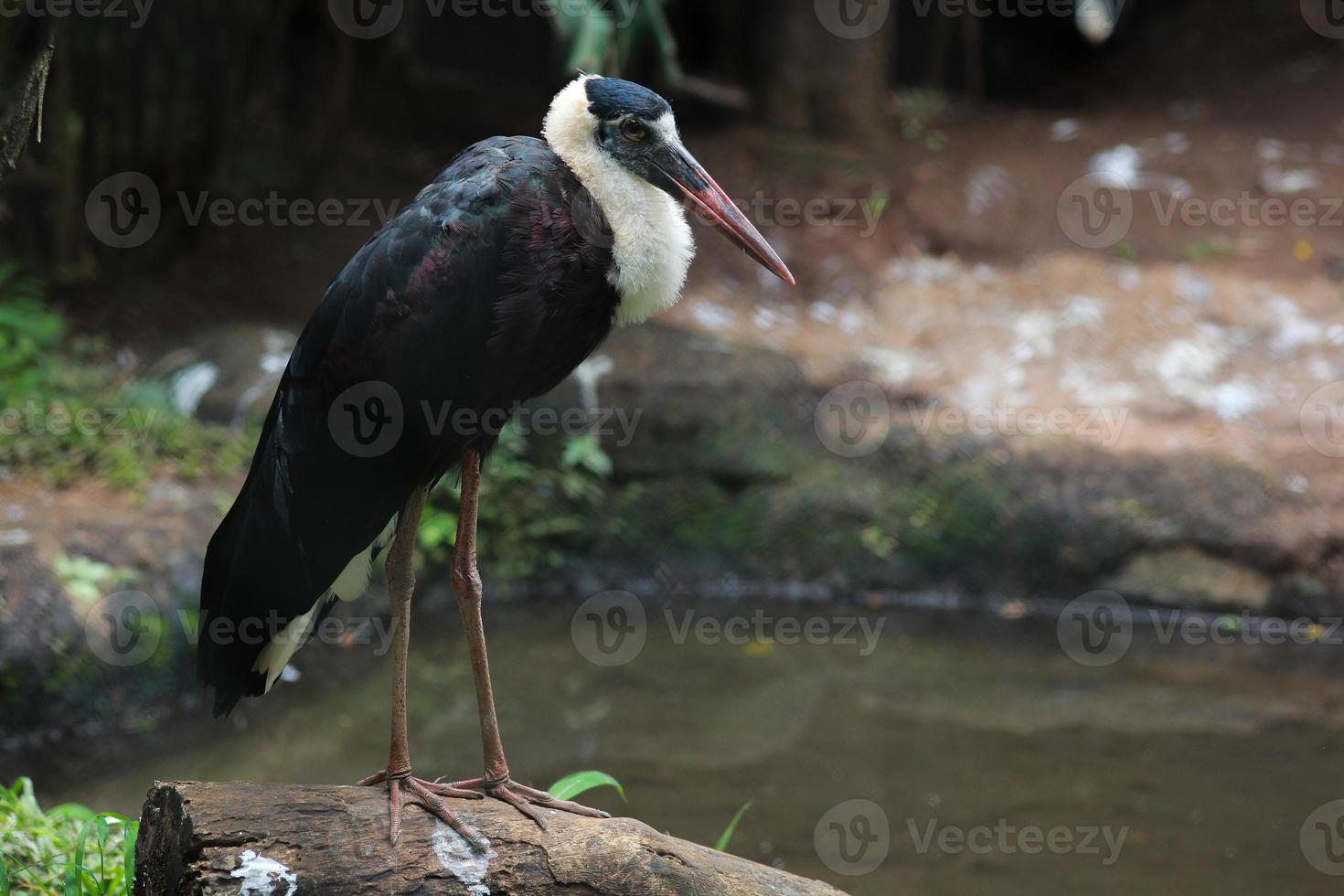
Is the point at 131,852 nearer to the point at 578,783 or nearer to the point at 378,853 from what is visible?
the point at 378,853

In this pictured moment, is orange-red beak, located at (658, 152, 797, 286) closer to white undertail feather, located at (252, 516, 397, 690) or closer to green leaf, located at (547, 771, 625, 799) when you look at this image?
white undertail feather, located at (252, 516, 397, 690)

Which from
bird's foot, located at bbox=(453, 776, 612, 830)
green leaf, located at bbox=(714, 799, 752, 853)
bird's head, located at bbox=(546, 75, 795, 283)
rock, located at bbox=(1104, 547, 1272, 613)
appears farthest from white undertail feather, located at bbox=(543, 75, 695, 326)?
rock, located at bbox=(1104, 547, 1272, 613)

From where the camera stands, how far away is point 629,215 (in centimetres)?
327

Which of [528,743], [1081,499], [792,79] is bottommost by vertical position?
[528,743]

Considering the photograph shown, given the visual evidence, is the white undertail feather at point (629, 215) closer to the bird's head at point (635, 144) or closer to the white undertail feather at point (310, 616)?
the bird's head at point (635, 144)

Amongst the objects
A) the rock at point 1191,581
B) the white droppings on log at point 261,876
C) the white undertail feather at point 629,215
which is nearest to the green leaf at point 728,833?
the white droppings on log at point 261,876

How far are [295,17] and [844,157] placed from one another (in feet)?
12.0

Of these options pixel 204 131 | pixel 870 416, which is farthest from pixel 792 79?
pixel 204 131

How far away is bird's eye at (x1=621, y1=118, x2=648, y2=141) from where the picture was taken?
10.9 ft

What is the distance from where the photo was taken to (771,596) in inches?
276

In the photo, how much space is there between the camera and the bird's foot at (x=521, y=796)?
10.4ft

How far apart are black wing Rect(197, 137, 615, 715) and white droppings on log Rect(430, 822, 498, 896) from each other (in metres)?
0.66

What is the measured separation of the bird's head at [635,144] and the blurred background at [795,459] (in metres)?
1.24

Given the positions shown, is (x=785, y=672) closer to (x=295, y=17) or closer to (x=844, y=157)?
(x=844, y=157)
